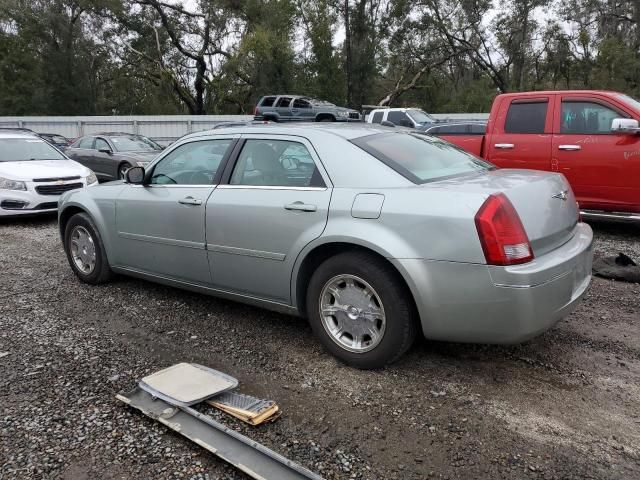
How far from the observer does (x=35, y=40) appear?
37.4m

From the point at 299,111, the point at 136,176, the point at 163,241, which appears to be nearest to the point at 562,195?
the point at 163,241

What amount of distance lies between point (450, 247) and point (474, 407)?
0.89 meters

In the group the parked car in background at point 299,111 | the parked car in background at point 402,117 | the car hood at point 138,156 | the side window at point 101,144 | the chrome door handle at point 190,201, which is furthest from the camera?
the parked car in background at point 299,111

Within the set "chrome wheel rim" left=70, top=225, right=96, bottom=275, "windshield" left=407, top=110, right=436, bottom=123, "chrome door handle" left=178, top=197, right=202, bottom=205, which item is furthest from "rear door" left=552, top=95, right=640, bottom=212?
"windshield" left=407, top=110, right=436, bottom=123

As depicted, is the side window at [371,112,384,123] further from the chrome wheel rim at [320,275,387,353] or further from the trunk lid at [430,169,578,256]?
the chrome wheel rim at [320,275,387,353]

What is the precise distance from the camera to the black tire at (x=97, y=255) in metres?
5.03

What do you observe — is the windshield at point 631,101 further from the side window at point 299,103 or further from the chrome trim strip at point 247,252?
the side window at point 299,103

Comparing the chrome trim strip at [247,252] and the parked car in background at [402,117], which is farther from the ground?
the parked car in background at [402,117]

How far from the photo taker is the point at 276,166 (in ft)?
12.6

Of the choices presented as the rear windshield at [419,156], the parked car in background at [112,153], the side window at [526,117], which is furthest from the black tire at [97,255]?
the parked car in background at [112,153]

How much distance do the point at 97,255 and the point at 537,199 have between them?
3886 mm

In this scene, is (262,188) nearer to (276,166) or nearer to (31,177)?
(276,166)

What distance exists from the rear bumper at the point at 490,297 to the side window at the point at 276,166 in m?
0.98

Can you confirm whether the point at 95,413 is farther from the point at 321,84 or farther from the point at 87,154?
the point at 321,84
